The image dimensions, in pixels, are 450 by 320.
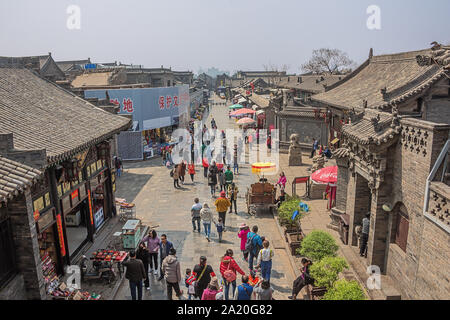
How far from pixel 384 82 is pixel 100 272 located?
1602 centimetres

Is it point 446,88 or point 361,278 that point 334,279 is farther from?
point 446,88

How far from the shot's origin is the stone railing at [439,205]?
21.6 ft

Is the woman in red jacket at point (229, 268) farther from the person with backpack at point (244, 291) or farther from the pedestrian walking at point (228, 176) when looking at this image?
the pedestrian walking at point (228, 176)

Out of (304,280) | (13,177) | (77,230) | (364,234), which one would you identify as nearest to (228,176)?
(77,230)

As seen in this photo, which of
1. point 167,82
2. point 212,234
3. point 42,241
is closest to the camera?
point 42,241

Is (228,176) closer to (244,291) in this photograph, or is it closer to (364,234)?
(364,234)

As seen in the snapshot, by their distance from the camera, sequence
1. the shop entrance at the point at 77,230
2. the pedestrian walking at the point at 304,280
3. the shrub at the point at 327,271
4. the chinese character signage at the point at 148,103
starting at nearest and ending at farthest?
the shrub at the point at 327,271
the pedestrian walking at the point at 304,280
the shop entrance at the point at 77,230
the chinese character signage at the point at 148,103

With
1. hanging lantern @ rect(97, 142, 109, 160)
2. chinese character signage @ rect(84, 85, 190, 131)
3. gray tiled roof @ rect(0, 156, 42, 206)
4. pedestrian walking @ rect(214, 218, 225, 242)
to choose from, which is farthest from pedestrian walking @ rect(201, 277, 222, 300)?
chinese character signage @ rect(84, 85, 190, 131)

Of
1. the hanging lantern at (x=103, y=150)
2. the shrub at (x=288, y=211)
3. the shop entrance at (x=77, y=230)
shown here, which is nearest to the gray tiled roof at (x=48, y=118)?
the hanging lantern at (x=103, y=150)

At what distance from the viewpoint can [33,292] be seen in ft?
25.1

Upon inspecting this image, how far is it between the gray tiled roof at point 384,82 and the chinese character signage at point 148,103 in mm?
11885
